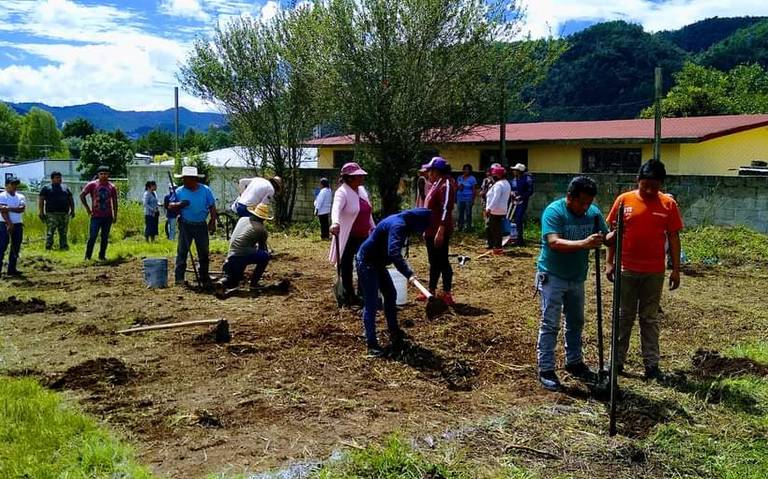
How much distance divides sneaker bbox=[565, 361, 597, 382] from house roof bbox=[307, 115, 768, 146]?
13.5 m

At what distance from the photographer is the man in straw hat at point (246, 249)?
31.7ft

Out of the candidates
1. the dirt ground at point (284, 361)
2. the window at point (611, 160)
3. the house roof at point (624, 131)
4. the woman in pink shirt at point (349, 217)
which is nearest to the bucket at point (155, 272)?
the dirt ground at point (284, 361)

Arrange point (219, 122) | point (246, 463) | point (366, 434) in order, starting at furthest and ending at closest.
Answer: point (219, 122) → point (366, 434) → point (246, 463)

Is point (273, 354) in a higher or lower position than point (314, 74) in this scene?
lower

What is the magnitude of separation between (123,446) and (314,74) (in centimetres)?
1459

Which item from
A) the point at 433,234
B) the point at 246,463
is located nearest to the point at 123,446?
the point at 246,463

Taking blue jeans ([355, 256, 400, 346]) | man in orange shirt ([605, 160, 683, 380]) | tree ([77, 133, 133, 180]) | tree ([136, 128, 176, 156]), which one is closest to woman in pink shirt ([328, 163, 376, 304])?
blue jeans ([355, 256, 400, 346])

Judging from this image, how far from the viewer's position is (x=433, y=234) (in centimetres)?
841

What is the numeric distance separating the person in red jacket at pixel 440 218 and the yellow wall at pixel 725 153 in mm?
13337

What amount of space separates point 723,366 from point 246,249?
6047 mm

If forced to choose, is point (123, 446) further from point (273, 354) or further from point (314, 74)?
point (314, 74)

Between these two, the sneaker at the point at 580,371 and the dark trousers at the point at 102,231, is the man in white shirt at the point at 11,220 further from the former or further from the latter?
the sneaker at the point at 580,371

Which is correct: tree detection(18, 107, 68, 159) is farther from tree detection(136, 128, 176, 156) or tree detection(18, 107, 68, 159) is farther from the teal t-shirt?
the teal t-shirt

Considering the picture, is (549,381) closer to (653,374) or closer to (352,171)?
(653,374)
